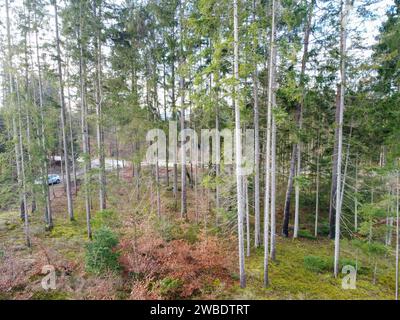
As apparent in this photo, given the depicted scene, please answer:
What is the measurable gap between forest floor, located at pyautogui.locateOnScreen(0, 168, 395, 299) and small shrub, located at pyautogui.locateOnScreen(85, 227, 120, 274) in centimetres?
26

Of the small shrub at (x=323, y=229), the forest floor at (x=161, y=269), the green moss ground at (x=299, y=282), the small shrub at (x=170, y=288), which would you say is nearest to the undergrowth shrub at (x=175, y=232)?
the forest floor at (x=161, y=269)

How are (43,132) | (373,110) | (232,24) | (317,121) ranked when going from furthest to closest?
(317,121), (43,132), (373,110), (232,24)

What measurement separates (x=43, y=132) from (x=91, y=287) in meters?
8.01

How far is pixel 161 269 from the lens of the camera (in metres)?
7.29

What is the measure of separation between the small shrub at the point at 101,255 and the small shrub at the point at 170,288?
1763 millimetres

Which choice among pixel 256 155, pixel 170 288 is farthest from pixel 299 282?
pixel 256 155

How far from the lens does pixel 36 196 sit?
9.44 meters

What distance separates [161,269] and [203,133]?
29.2 feet

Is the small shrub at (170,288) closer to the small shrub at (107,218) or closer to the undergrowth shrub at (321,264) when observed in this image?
the small shrub at (107,218)

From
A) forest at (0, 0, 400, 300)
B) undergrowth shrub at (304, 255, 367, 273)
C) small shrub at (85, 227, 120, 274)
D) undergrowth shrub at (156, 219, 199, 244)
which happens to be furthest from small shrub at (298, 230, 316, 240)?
small shrub at (85, 227, 120, 274)

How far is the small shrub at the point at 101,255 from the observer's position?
6.71 meters
